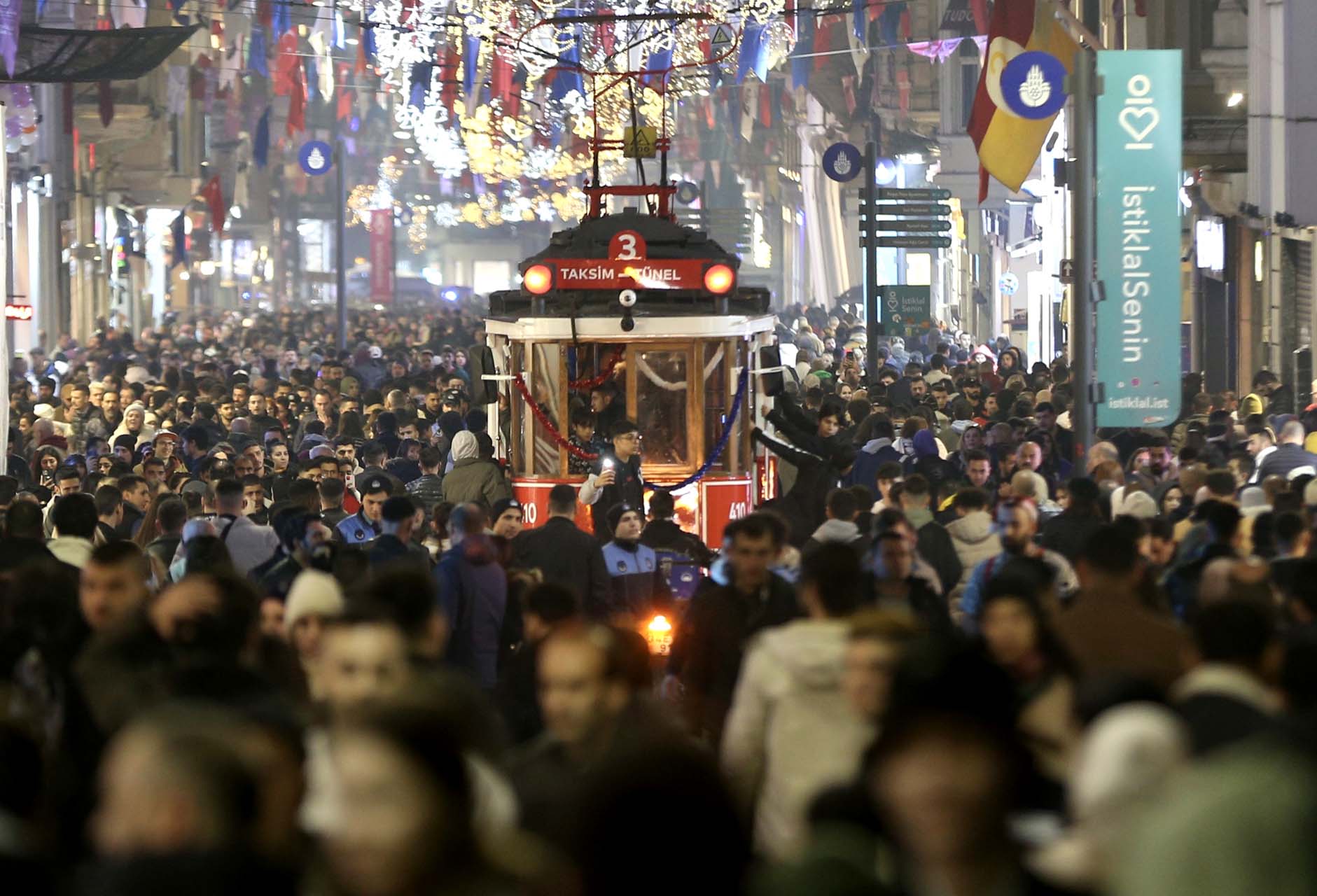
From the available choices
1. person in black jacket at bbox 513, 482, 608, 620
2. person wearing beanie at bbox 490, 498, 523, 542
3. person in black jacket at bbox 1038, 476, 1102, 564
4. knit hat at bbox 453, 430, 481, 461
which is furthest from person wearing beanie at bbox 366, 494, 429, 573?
knit hat at bbox 453, 430, 481, 461

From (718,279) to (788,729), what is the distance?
11.6m

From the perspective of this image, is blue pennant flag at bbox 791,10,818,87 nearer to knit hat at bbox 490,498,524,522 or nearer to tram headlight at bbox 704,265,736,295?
tram headlight at bbox 704,265,736,295

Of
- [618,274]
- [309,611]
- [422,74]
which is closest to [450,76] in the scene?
[422,74]

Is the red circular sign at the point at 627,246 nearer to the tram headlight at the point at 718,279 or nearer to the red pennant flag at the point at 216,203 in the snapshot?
the tram headlight at the point at 718,279

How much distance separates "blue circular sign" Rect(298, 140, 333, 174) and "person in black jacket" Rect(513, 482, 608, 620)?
32.6 metres

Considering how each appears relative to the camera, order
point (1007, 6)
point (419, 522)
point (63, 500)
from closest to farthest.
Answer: point (63, 500) → point (419, 522) → point (1007, 6)

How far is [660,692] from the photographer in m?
10.7

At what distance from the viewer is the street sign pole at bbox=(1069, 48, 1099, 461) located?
55.6 feet

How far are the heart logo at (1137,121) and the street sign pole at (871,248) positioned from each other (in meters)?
11.7

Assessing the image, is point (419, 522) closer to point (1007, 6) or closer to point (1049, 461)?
point (1049, 461)

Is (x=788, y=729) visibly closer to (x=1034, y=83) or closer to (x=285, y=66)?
(x=1034, y=83)

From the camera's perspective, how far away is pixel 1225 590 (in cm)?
788

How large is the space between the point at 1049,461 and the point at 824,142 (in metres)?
49.0

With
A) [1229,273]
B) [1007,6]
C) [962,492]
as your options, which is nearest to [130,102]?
[1229,273]
